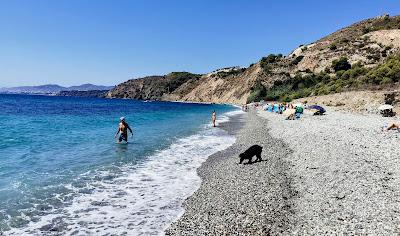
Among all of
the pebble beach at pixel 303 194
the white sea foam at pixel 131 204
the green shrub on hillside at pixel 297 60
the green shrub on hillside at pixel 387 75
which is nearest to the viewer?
the pebble beach at pixel 303 194

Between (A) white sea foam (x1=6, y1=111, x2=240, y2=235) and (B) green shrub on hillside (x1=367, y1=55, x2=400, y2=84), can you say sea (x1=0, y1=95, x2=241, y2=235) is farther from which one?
(B) green shrub on hillside (x1=367, y1=55, x2=400, y2=84)

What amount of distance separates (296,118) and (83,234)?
32.8 m

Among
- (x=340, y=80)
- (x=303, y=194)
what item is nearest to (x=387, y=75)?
(x=340, y=80)

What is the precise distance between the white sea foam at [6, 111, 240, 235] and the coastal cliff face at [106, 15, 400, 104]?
40.1 metres

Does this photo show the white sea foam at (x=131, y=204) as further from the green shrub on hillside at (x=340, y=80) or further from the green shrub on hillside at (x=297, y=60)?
the green shrub on hillside at (x=297, y=60)

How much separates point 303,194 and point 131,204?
5632mm

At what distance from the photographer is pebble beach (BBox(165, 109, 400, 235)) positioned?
884 centimetres

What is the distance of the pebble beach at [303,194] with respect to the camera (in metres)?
8.84

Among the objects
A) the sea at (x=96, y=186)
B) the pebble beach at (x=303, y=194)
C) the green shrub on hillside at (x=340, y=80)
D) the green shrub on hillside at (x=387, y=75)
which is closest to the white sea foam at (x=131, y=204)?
the sea at (x=96, y=186)

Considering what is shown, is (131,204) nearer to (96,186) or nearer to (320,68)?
(96,186)

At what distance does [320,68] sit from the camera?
96562 mm

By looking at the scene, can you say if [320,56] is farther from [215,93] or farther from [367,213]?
[367,213]

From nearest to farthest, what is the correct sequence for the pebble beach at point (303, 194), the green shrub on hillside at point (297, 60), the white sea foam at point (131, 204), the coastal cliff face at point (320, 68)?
the pebble beach at point (303, 194), the white sea foam at point (131, 204), the coastal cliff face at point (320, 68), the green shrub on hillside at point (297, 60)

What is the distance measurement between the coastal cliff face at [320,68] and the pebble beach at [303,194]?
36.3 metres
